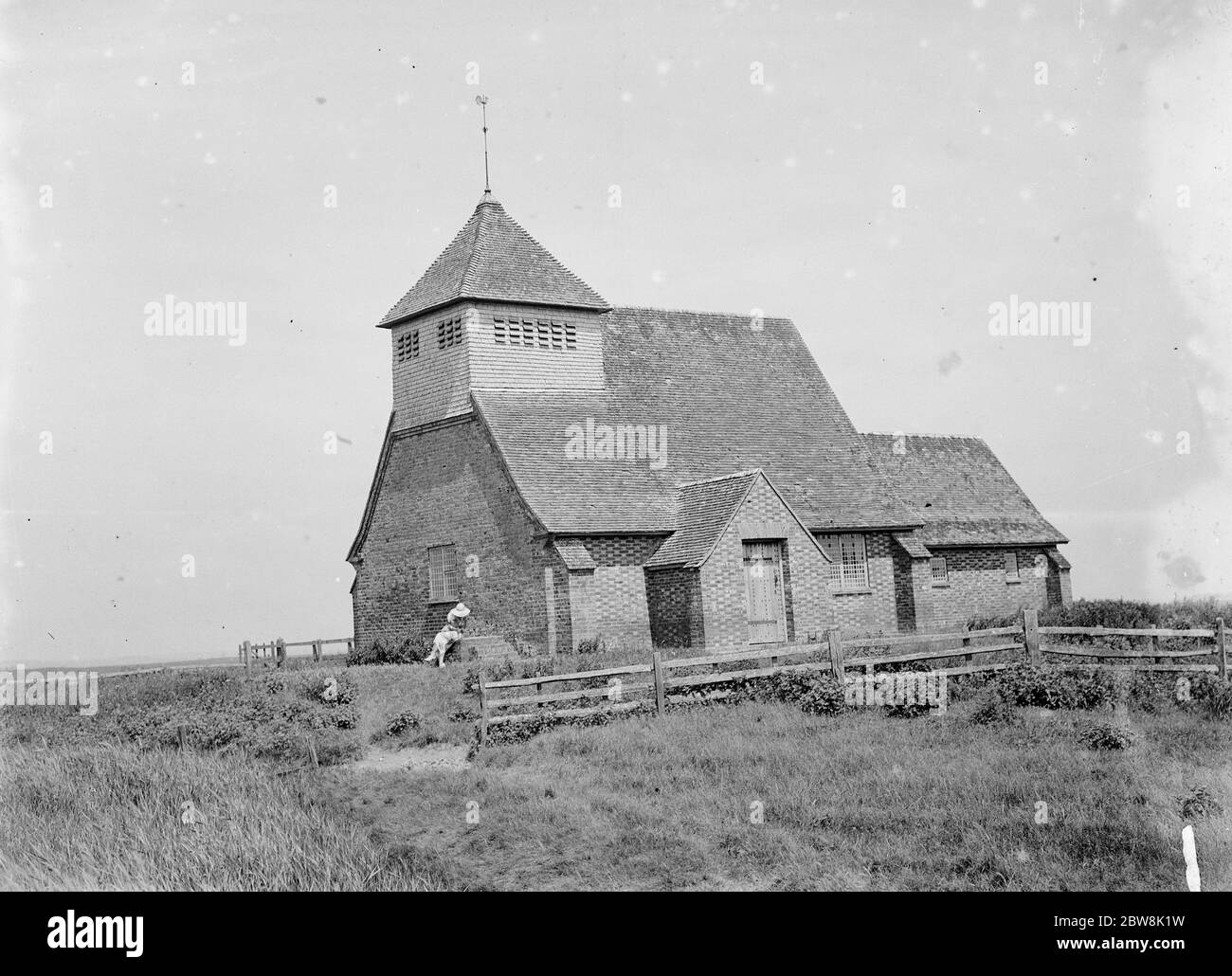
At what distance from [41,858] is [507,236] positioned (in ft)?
82.7

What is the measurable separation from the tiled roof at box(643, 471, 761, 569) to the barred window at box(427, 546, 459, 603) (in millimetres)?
5362

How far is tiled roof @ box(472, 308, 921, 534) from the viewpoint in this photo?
31.8m

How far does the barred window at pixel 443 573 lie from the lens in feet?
108

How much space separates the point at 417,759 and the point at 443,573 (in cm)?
1374

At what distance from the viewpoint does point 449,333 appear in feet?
109

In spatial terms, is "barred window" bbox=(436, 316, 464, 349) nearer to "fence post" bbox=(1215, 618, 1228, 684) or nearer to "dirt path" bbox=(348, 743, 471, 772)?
"dirt path" bbox=(348, 743, 471, 772)

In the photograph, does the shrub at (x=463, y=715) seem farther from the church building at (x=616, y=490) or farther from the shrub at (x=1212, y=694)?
the shrub at (x=1212, y=694)

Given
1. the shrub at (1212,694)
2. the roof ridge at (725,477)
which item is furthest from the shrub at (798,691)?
the roof ridge at (725,477)

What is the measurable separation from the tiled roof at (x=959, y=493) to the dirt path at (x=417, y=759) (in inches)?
856

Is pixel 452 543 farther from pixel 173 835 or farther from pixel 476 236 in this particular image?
pixel 173 835

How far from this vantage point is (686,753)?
56.4ft

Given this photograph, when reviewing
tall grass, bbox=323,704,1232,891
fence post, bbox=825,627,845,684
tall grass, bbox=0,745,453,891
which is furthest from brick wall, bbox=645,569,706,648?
tall grass, bbox=0,745,453,891
